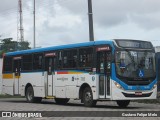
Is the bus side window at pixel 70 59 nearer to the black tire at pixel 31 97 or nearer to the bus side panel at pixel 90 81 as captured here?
the bus side panel at pixel 90 81

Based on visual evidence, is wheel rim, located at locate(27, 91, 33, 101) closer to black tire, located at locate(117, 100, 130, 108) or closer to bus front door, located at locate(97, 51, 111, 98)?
black tire, located at locate(117, 100, 130, 108)

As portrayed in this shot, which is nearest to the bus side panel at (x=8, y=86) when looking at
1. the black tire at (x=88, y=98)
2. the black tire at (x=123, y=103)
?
the black tire at (x=88, y=98)

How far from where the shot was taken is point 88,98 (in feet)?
76.8

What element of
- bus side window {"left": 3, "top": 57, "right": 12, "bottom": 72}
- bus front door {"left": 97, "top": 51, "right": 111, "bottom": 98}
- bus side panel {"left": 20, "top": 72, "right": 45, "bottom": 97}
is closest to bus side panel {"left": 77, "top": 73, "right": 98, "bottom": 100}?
bus front door {"left": 97, "top": 51, "right": 111, "bottom": 98}

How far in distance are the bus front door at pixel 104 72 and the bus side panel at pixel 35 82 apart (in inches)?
227

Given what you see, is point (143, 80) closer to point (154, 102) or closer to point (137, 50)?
point (137, 50)

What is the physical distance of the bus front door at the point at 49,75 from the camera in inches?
1052

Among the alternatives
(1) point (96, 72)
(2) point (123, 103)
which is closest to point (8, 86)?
(2) point (123, 103)

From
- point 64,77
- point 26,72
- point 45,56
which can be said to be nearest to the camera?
point 64,77

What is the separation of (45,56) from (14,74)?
4042 millimetres

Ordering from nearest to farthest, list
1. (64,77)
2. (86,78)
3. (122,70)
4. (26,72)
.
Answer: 1. (122,70)
2. (86,78)
3. (64,77)
4. (26,72)

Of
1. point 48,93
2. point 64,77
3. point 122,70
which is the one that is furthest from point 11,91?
point 122,70

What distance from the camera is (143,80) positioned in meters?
22.3

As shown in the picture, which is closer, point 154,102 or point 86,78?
point 86,78
